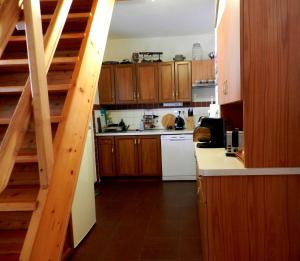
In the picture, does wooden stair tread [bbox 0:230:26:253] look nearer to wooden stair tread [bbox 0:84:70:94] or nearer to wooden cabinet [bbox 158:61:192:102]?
wooden stair tread [bbox 0:84:70:94]

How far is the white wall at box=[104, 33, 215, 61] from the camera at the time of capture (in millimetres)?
5379

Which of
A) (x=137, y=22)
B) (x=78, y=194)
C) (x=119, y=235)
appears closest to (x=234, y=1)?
(x=78, y=194)

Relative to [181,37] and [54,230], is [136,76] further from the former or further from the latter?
[54,230]

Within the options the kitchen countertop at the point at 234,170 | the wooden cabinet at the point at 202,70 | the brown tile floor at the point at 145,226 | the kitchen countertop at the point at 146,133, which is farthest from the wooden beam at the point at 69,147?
the wooden cabinet at the point at 202,70

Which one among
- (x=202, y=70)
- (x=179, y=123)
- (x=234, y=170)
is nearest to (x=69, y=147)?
(x=234, y=170)

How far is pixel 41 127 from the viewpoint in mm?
1289

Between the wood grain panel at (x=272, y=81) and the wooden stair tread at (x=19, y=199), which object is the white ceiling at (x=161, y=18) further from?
the wooden stair tread at (x=19, y=199)

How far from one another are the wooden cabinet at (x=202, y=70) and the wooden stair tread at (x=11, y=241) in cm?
406

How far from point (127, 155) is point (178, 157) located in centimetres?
90

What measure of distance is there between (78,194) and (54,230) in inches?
54.5

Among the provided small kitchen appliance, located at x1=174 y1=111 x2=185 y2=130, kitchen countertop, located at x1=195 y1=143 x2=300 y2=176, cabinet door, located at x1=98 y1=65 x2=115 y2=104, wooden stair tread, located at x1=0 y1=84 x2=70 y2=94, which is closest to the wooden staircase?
wooden stair tread, located at x1=0 y1=84 x2=70 y2=94

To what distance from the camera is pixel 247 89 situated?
1502 mm

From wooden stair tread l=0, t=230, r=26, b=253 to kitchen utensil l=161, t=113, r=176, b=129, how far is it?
13.2 ft

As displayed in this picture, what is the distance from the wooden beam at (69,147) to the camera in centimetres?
136
